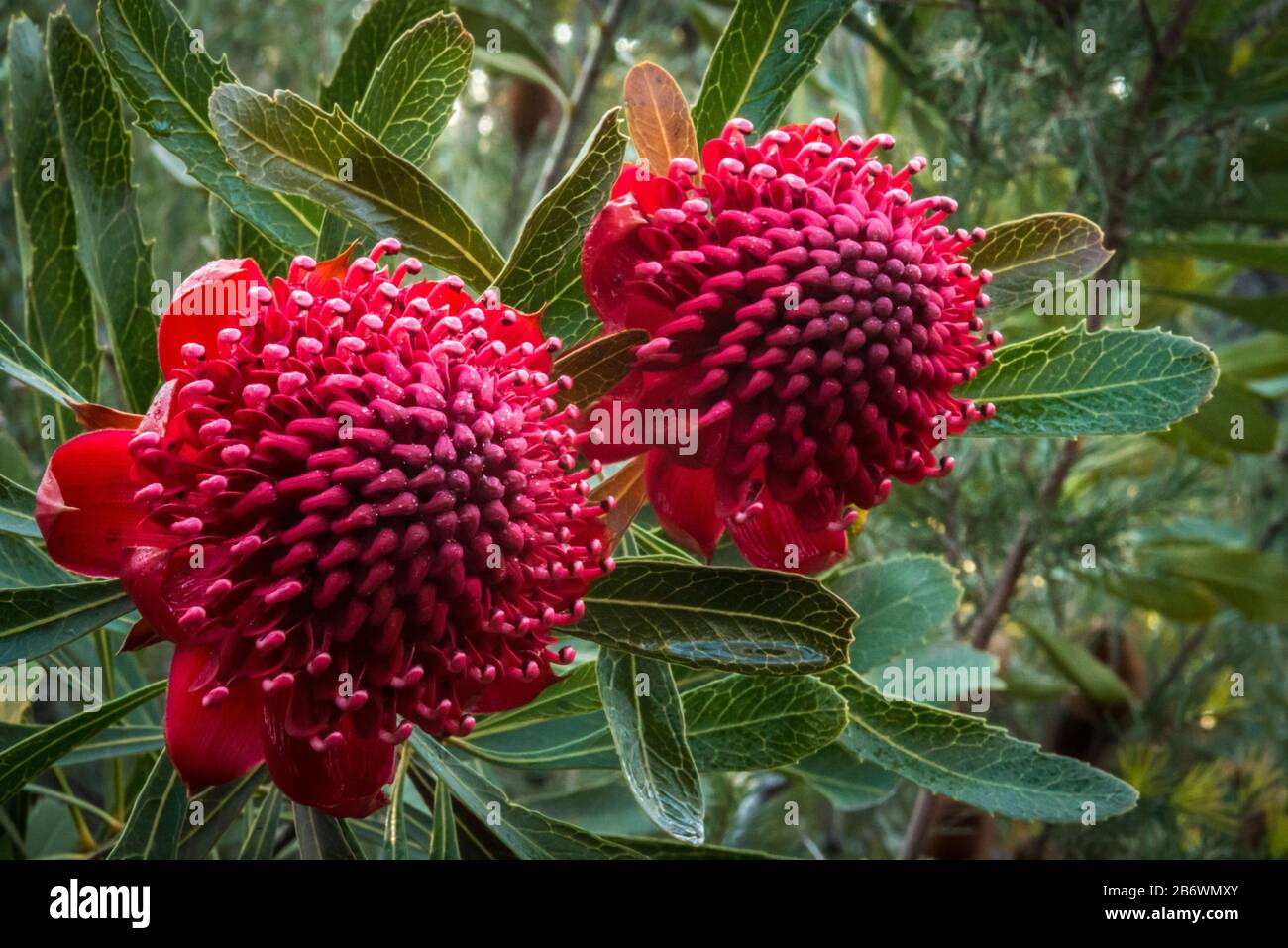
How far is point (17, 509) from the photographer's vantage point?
0.77 m

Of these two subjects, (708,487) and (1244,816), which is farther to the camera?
(1244,816)

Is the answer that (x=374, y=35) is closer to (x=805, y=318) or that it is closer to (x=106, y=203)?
(x=106, y=203)

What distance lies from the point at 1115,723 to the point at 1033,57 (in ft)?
3.07

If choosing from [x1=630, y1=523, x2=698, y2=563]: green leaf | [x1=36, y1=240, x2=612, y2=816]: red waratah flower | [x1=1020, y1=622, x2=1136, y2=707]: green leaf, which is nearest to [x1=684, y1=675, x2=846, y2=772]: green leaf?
[x1=630, y1=523, x2=698, y2=563]: green leaf

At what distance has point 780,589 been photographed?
701mm

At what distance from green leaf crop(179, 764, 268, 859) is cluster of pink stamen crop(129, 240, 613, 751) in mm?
159

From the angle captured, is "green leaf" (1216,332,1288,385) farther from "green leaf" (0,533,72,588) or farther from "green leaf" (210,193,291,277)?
"green leaf" (0,533,72,588)

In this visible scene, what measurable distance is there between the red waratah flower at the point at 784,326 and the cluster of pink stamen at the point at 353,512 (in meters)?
0.09

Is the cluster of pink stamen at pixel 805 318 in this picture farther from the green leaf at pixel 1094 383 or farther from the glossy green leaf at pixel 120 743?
the glossy green leaf at pixel 120 743

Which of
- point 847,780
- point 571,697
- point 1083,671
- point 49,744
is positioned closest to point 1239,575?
point 1083,671

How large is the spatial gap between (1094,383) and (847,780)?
1.78 ft

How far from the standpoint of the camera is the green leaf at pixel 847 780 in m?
1.20
